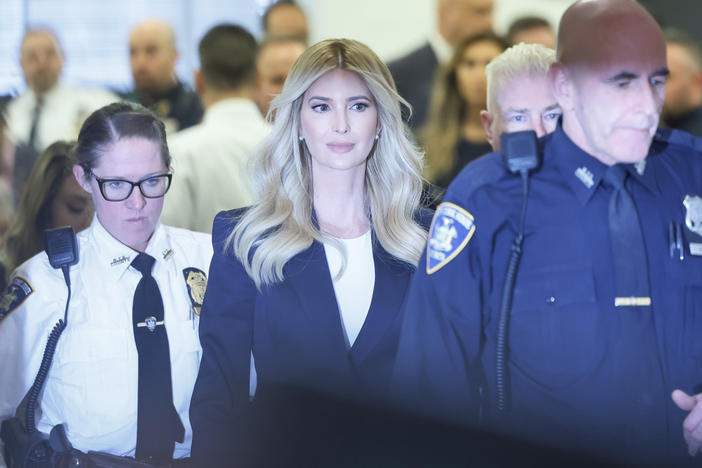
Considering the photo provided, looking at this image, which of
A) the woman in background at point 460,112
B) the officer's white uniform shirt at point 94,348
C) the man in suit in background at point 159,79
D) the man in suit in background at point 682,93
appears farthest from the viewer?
the man in suit in background at point 159,79

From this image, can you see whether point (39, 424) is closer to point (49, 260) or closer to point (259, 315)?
point (49, 260)

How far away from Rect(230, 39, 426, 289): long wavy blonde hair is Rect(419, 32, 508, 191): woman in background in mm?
1040

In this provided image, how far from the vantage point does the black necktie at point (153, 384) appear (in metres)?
2.17

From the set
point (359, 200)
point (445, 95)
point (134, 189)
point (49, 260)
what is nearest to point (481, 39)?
point (445, 95)

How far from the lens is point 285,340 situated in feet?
6.56

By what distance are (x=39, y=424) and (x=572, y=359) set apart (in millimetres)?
1286

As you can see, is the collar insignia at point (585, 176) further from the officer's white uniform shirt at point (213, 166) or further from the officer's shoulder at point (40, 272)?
the officer's white uniform shirt at point (213, 166)

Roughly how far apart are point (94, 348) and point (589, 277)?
3.90 feet

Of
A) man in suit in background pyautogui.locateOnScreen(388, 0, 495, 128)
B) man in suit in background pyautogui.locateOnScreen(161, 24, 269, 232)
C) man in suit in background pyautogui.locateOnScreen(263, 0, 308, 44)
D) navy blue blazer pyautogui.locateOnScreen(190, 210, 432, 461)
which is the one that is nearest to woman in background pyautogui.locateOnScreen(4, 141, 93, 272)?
man in suit in background pyautogui.locateOnScreen(161, 24, 269, 232)

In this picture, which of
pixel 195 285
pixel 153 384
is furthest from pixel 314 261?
pixel 153 384

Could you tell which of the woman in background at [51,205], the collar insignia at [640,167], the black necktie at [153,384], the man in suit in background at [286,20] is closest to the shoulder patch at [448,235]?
the collar insignia at [640,167]

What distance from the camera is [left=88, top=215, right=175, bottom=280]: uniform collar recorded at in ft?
7.34

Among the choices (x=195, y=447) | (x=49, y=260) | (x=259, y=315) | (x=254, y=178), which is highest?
(x=254, y=178)

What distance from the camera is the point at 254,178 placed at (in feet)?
7.16
